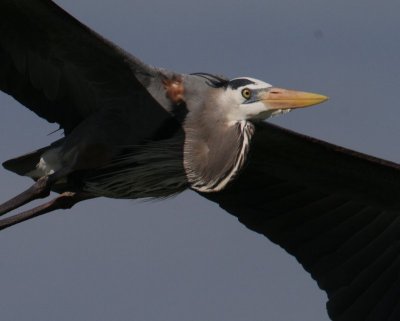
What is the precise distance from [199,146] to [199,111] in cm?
22

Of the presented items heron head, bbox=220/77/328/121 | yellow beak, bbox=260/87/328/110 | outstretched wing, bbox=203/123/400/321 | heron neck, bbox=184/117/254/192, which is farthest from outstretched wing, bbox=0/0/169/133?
outstretched wing, bbox=203/123/400/321

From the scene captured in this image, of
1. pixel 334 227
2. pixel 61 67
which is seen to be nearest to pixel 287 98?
pixel 61 67

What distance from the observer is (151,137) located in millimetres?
9203

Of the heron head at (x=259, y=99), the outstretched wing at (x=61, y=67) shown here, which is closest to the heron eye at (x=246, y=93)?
the heron head at (x=259, y=99)

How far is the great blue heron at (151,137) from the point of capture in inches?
349

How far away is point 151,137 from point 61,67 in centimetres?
72

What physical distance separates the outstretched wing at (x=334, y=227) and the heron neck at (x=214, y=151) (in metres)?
1.23

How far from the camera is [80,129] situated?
935 centimetres

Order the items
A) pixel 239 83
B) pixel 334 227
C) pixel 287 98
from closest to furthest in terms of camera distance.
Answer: pixel 287 98 → pixel 239 83 → pixel 334 227

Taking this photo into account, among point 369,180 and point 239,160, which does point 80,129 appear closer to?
point 239,160

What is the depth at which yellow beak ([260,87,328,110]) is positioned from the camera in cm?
866

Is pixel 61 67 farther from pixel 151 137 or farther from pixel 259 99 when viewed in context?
pixel 259 99

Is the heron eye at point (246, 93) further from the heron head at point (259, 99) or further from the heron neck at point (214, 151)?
the heron neck at point (214, 151)

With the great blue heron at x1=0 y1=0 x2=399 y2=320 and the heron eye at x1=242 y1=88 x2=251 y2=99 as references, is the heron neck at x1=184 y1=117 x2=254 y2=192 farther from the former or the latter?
the heron eye at x1=242 y1=88 x2=251 y2=99
